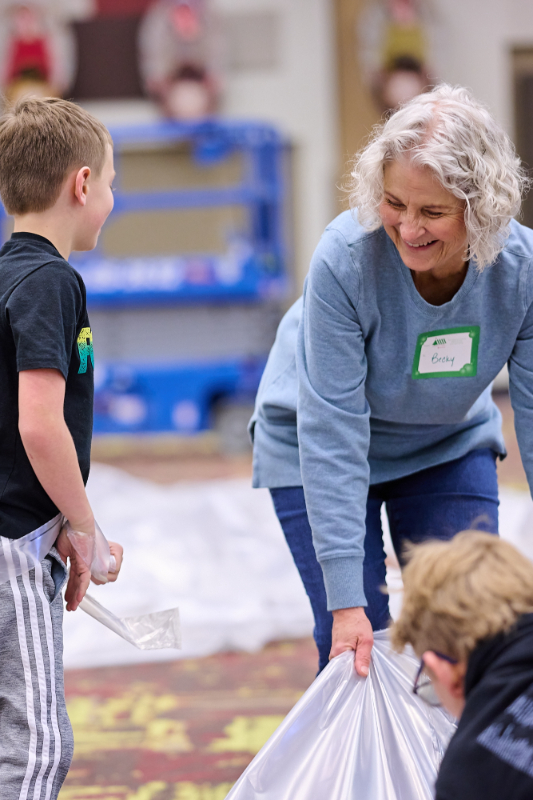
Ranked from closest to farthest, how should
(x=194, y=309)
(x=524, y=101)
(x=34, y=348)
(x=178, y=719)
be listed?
1. (x=34, y=348)
2. (x=178, y=719)
3. (x=194, y=309)
4. (x=524, y=101)

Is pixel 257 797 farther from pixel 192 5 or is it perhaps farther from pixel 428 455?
pixel 192 5

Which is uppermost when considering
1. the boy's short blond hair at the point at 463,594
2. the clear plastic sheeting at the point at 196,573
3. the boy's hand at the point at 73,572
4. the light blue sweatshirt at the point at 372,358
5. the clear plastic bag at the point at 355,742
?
the light blue sweatshirt at the point at 372,358

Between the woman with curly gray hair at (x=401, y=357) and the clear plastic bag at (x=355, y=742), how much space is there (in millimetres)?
53

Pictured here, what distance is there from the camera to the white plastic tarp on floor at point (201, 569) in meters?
2.67

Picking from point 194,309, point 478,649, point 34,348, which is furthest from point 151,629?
point 194,309

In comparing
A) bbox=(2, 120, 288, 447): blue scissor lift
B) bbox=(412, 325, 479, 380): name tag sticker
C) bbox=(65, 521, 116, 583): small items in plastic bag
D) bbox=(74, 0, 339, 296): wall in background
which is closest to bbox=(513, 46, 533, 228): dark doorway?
bbox=(74, 0, 339, 296): wall in background

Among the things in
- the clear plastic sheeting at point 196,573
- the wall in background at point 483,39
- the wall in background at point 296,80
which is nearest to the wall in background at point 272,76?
the wall in background at point 296,80

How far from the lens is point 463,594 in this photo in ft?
3.23

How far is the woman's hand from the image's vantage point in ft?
4.44

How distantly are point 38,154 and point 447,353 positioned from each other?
0.69m

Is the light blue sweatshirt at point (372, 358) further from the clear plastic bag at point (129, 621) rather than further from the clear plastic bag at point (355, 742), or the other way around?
the clear plastic bag at point (129, 621)

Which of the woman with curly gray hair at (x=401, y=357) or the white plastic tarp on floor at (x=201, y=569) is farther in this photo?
the white plastic tarp on floor at (x=201, y=569)

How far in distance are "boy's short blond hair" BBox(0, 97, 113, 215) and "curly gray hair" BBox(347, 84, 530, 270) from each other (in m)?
0.43

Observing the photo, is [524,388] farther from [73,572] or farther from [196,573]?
[196,573]
